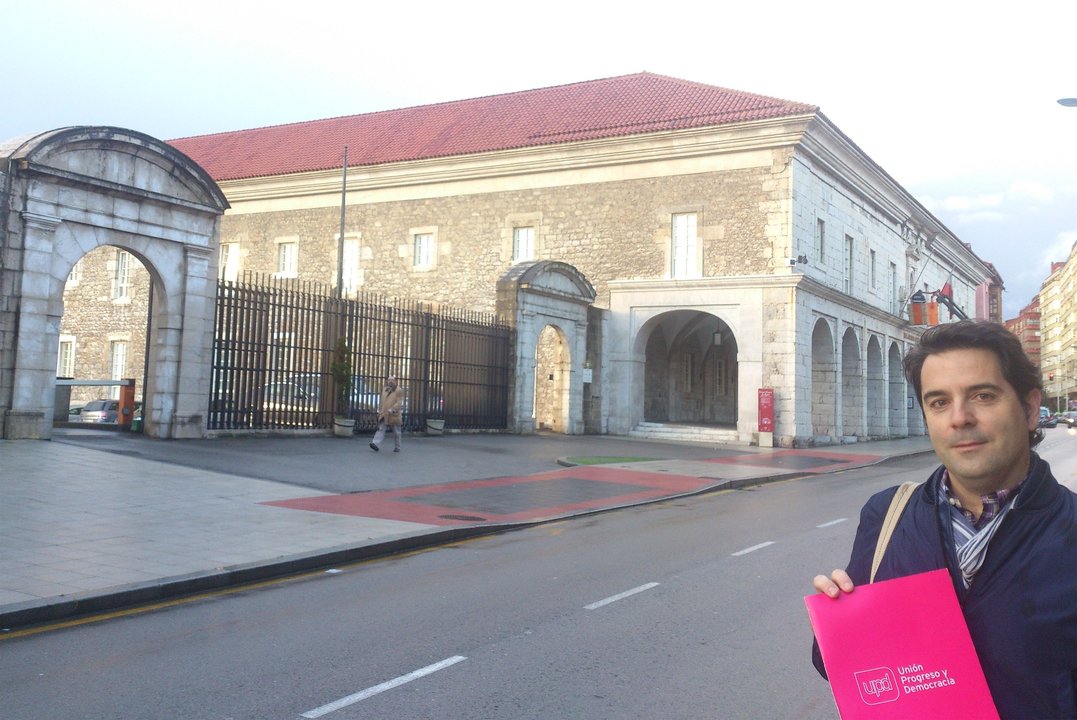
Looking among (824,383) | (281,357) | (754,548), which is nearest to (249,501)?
(754,548)

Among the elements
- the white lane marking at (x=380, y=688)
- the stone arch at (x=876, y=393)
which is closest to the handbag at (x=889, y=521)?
the white lane marking at (x=380, y=688)

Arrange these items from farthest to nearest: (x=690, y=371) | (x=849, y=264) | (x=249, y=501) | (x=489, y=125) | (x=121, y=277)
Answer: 1. (x=690, y=371)
2. (x=121, y=277)
3. (x=489, y=125)
4. (x=849, y=264)
5. (x=249, y=501)

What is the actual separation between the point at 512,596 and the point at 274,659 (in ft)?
7.63

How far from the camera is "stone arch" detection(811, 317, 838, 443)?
3297 centimetres

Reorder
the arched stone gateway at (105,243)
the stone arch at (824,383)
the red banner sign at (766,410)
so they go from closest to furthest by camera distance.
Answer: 1. the arched stone gateway at (105,243)
2. the red banner sign at (766,410)
3. the stone arch at (824,383)

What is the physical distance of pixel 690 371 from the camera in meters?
40.2

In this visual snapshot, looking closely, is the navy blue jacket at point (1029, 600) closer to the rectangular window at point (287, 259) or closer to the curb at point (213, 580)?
the curb at point (213, 580)

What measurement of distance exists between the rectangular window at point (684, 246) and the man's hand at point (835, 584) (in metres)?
29.5

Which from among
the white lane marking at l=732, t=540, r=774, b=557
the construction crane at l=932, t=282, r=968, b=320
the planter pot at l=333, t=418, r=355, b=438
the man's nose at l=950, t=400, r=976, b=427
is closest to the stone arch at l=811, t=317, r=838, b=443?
the construction crane at l=932, t=282, r=968, b=320

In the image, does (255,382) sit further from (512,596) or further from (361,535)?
(512,596)

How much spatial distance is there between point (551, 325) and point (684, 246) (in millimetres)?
5375

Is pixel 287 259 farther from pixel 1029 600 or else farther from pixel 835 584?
pixel 1029 600

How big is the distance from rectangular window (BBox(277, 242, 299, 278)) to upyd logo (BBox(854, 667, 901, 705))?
38636mm

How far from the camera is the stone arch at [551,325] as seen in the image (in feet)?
93.8
